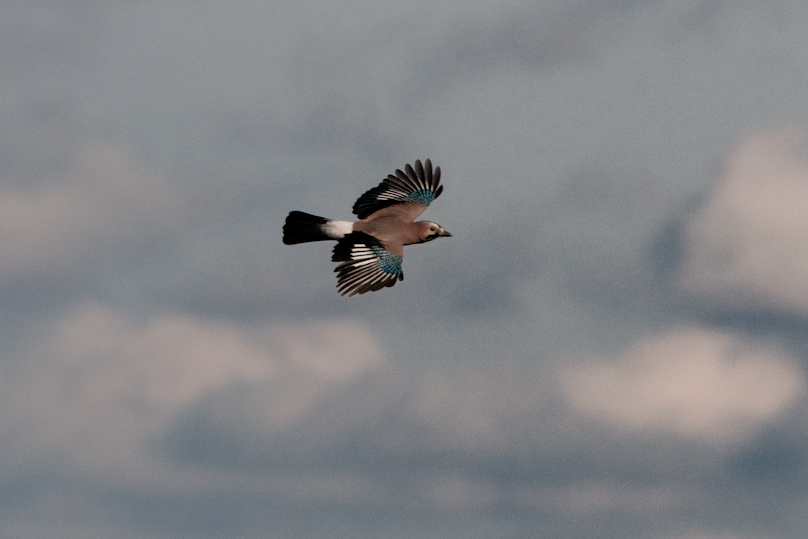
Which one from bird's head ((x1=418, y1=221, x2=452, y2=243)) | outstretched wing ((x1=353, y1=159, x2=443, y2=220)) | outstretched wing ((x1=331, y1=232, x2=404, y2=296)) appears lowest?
outstretched wing ((x1=331, y1=232, x2=404, y2=296))

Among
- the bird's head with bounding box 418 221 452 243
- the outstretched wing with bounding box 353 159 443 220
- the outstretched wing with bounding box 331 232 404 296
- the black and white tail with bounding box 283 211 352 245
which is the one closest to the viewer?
the outstretched wing with bounding box 331 232 404 296

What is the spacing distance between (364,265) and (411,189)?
7585 millimetres

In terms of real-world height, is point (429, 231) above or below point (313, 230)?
above

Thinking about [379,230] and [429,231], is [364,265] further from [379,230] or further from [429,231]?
[429,231]

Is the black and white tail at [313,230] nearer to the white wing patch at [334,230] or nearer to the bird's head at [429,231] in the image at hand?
the white wing patch at [334,230]

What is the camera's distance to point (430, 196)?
4153 cm

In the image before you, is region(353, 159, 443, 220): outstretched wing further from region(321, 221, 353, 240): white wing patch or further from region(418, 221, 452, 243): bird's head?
region(321, 221, 353, 240): white wing patch

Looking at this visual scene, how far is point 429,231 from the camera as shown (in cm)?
3903

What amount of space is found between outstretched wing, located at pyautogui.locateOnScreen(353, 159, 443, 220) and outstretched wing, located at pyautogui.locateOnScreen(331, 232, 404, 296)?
4.39 metres

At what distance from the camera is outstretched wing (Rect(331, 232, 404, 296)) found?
33.9m

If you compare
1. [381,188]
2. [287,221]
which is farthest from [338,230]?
[381,188]

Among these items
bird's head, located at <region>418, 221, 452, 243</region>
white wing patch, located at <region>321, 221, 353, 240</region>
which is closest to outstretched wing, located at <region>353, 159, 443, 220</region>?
bird's head, located at <region>418, 221, 452, 243</region>

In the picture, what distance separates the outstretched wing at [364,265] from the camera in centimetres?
3391

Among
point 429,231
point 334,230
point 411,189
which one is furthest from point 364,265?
point 411,189
